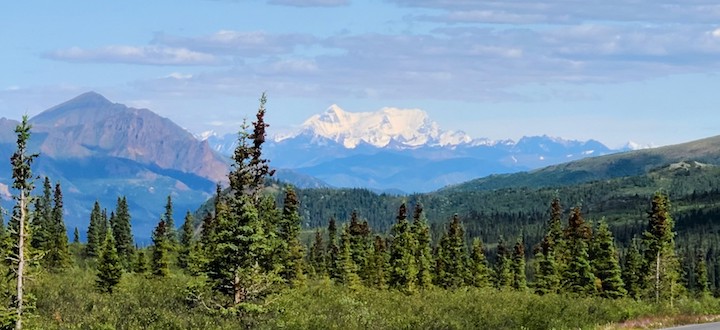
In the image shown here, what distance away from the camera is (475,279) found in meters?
116

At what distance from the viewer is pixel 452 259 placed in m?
115

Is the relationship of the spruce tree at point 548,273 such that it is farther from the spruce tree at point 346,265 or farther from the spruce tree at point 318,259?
the spruce tree at point 318,259

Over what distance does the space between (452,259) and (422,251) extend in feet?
47.6

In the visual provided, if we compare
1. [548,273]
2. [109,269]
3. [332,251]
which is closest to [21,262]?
[109,269]

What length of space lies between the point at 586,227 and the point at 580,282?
51.7ft

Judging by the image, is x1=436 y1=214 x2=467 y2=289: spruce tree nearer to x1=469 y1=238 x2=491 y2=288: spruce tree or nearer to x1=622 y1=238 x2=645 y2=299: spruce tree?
x1=469 y1=238 x2=491 y2=288: spruce tree

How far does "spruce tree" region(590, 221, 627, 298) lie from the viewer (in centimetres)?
8848

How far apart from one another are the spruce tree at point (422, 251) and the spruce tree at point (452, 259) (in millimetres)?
6124

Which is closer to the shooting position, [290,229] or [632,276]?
[290,229]

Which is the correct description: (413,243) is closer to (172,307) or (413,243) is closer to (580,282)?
(580,282)

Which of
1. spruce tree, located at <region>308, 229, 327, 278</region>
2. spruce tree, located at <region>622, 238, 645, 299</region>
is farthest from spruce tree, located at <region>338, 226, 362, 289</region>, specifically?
spruce tree, located at <region>622, 238, 645, 299</region>

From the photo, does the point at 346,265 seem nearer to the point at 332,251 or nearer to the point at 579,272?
the point at 579,272

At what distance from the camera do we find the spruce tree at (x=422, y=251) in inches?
3814

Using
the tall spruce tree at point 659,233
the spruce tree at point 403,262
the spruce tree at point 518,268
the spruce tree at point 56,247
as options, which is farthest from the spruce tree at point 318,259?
the tall spruce tree at point 659,233
